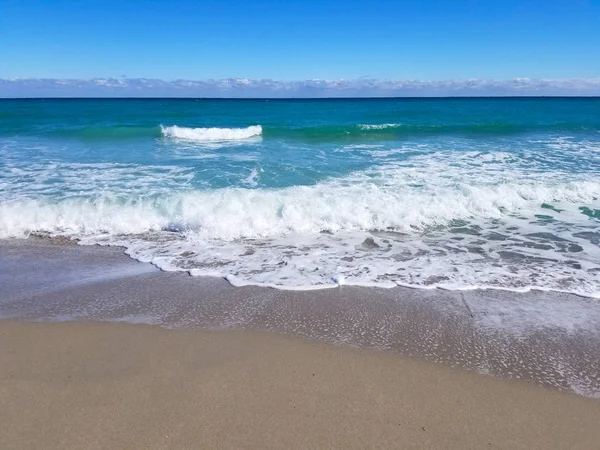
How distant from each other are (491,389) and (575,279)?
2.96m

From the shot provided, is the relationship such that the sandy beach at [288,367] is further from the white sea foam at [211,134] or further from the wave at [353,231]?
the white sea foam at [211,134]

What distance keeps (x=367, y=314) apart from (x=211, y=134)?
1956 cm

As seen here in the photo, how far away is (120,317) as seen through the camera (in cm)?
453

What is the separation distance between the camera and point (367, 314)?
459 centimetres

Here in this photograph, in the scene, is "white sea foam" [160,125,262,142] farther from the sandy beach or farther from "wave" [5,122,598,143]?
the sandy beach

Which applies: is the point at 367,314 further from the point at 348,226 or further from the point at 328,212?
the point at 328,212

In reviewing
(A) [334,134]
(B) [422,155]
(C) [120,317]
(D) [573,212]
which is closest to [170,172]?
(C) [120,317]

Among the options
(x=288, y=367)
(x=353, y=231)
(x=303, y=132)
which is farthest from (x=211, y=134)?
(x=288, y=367)

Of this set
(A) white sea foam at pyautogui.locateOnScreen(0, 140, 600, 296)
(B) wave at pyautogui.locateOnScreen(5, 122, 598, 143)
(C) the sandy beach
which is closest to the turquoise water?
(A) white sea foam at pyautogui.locateOnScreen(0, 140, 600, 296)

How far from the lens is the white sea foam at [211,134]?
69.1ft

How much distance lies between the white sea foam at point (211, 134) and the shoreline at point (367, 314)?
16057 mm

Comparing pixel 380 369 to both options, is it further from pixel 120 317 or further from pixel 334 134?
pixel 334 134

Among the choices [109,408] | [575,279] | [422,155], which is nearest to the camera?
[109,408]

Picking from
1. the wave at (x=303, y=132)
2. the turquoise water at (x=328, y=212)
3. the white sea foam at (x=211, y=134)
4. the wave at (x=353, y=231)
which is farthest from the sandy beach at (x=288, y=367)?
the white sea foam at (x=211, y=134)
